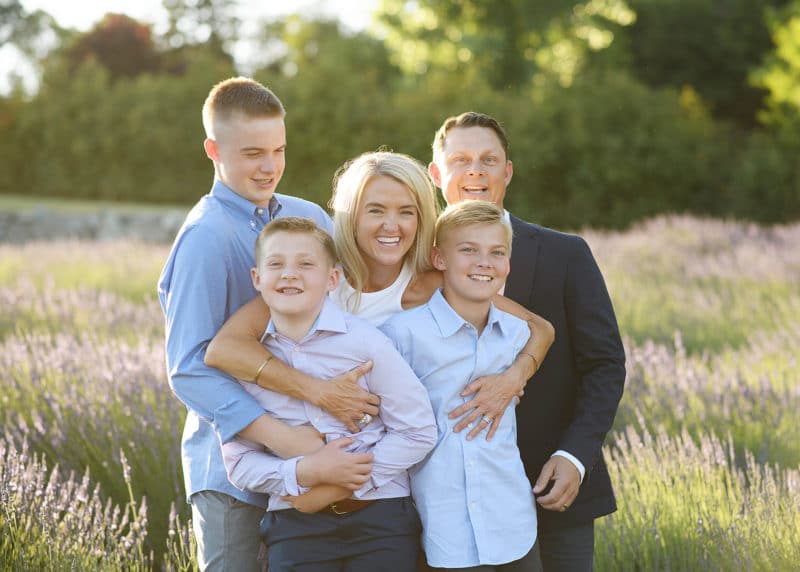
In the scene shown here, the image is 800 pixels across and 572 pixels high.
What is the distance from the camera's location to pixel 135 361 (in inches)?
205

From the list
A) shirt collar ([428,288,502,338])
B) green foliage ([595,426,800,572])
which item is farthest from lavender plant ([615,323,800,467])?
shirt collar ([428,288,502,338])

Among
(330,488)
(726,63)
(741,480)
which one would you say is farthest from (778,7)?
(330,488)

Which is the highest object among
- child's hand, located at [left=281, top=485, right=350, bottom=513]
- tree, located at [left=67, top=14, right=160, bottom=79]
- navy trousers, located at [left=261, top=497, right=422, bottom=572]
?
tree, located at [left=67, top=14, right=160, bottom=79]

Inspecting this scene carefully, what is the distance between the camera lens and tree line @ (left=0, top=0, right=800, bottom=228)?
64.9 feet

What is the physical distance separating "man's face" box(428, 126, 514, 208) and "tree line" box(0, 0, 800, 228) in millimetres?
15753

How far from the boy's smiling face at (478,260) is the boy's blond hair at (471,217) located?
1cm

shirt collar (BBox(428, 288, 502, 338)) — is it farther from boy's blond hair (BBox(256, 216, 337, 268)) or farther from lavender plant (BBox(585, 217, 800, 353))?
lavender plant (BBox(585, 217, 800, 353))

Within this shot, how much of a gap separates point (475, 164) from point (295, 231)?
860mm

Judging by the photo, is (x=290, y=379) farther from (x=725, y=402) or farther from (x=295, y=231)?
(x=725, y=402)

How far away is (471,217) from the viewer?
2.72 m

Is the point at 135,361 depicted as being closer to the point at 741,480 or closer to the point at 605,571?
the point at 605,571

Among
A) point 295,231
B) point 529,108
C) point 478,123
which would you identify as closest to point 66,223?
point 529,108

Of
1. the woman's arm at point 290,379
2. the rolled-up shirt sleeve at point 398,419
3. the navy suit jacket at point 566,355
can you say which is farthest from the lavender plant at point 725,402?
the woman's arm at point 290,379

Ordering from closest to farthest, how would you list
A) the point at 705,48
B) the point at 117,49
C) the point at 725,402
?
1. the point at 725,402
2. the point at 705,48
3. the point at 117,49
